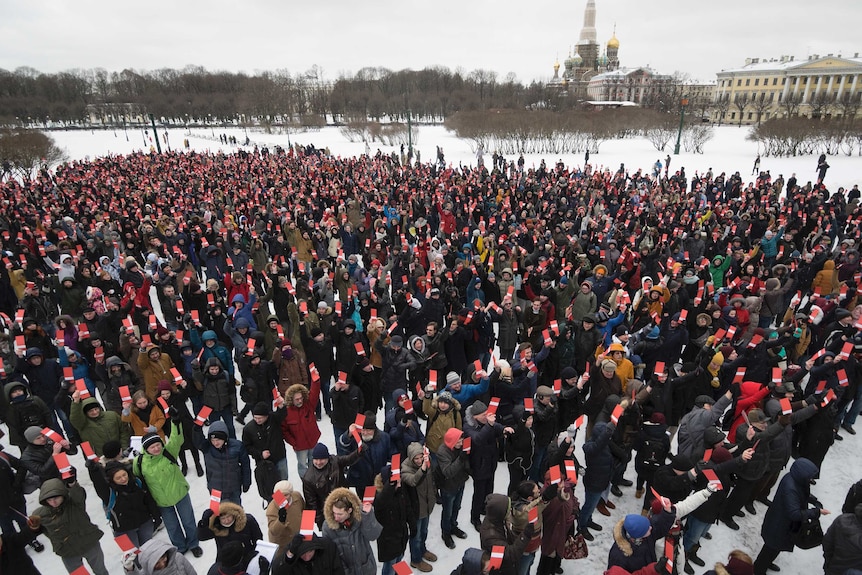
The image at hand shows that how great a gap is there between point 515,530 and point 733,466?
223 cm

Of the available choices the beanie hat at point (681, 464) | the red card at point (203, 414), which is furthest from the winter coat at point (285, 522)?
the beanie hat at point (681, 464)

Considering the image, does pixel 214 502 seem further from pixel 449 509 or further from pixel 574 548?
pixel 574 548

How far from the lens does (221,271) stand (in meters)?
10.7

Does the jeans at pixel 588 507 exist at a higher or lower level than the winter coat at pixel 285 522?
lower

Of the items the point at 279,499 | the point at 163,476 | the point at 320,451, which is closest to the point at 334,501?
the point at 279,499

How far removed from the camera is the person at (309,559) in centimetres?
302

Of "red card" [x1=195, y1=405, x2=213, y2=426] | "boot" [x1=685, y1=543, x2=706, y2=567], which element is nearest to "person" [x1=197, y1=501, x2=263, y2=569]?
"red card" [x1=195, y1=405, x2=213, y2=426]

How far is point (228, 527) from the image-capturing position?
3.41 m

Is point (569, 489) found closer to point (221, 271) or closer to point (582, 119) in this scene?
point (221, 271)

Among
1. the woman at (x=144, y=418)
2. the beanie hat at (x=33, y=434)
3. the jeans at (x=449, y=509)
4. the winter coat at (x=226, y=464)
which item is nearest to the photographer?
the beanie hat at (x=33, y=434)

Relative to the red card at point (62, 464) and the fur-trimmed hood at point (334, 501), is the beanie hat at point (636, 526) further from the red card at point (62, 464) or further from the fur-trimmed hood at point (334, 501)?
the red card at point (62, 464)

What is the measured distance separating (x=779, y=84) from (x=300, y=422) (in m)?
95.4

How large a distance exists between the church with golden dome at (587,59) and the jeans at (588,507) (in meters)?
111

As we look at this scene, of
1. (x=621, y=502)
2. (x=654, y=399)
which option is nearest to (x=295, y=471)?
(x=621, y=502)
